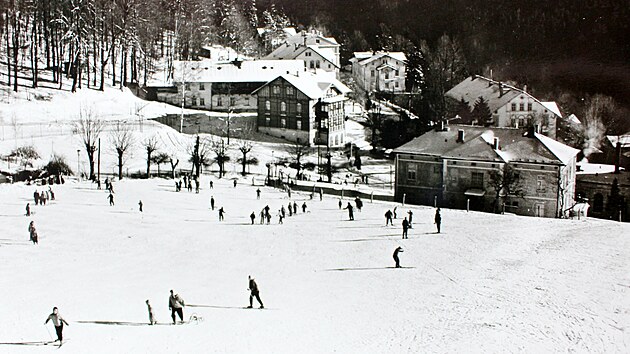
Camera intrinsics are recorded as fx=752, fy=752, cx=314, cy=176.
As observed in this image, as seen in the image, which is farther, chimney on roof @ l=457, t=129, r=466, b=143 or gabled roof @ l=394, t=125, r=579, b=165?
chimney on roof @ l=457, t=129, r=466, b=143

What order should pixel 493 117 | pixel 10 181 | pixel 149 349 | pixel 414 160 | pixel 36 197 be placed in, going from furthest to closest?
pixel 493 117, pixel 414 160, pixel 10 181, pixel 36 197, pixel 149 349

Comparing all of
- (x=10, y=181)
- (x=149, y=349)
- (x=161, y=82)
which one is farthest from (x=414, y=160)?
(x=161, y=82)

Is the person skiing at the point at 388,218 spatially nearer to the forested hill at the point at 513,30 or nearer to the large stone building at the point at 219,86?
the forested hill at the point at 513,30

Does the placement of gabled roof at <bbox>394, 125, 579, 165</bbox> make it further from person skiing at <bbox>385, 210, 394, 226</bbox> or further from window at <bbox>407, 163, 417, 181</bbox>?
Result: person skiing at <bbox>385, 210, 394, 226</bbox>

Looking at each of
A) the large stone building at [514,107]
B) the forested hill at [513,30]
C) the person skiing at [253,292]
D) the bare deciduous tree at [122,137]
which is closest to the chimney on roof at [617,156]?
the forested hill at [513,30]

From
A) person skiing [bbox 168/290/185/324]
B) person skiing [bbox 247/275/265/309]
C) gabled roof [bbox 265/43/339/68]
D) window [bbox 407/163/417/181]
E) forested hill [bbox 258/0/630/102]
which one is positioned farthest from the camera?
gabled roof [bbox 265/43/339/68]

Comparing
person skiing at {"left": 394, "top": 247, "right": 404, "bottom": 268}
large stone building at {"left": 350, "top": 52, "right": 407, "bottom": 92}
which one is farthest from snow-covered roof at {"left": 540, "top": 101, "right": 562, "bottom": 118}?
person skiing at {"left": 394, "top": 247, "right": 404, "bottom": 268}

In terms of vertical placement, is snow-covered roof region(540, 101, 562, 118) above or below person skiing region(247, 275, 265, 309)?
above

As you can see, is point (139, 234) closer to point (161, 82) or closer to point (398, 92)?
point (161, 82)
